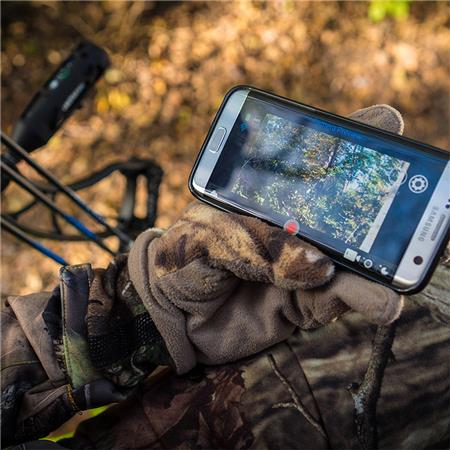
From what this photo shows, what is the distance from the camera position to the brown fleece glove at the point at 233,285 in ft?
2.46

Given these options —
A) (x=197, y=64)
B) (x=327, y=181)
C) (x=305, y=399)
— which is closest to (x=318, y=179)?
(x=327, y=181)

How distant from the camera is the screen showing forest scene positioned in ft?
2.73

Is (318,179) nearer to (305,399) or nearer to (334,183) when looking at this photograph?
(334,183)

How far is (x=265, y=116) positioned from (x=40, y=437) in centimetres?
65

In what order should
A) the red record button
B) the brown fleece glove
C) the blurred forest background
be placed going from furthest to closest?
the blurred forest background < the red record button < the brown fleece glove

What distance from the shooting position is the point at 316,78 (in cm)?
233

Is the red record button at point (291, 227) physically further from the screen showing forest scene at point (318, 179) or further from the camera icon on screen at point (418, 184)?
the camera icon on screen at point (418, 184)

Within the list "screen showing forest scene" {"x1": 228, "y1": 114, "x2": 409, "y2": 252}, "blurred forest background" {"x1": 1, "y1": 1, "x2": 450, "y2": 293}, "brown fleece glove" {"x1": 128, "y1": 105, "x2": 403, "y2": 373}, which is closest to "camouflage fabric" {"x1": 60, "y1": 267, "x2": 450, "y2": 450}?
"brown fleece glove" {"x1": 128, "y1": 105, "x2": 403, "y2": 373}

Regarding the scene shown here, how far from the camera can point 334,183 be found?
871 millimetres

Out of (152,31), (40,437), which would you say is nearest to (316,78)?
(152,31)

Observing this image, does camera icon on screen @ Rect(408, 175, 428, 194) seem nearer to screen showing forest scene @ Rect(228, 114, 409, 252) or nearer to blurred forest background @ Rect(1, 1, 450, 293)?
screen showing forest scene @ Rect(228, 114, 409, 252)

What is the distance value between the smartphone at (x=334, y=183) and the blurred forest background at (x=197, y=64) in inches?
51.1

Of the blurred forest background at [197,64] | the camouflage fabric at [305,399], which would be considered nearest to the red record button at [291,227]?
the camouflage fabric at [305,399]

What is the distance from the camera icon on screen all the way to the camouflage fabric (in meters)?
0.17
